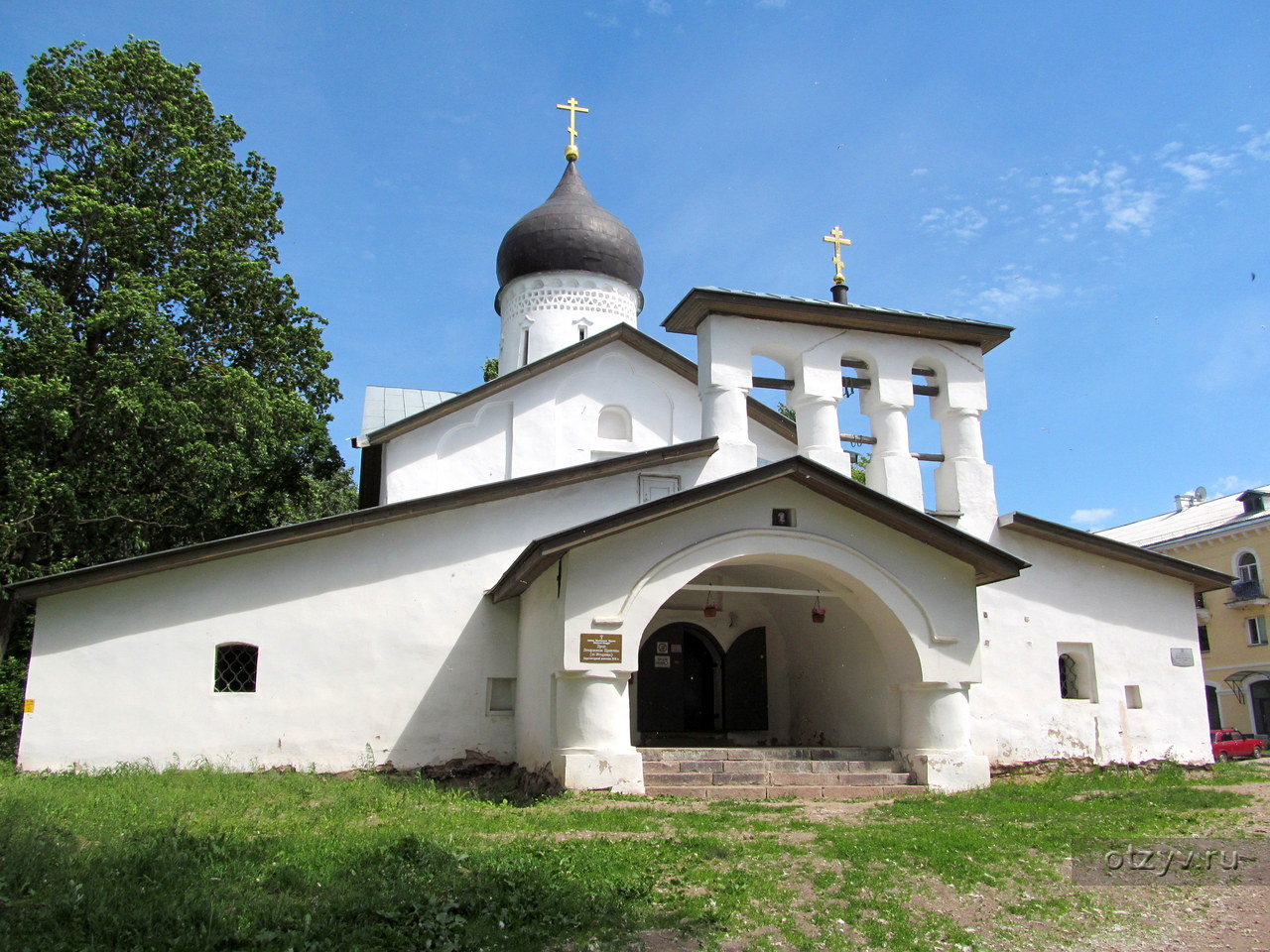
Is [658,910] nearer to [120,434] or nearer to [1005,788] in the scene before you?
[1005,788]

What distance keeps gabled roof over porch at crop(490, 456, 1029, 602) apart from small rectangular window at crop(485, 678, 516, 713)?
5.53 feet

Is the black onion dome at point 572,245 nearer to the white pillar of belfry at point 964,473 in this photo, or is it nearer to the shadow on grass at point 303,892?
the white pillar of belfry at point 964,473

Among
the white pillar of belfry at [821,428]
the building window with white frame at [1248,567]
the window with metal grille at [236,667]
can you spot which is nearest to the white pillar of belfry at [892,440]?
the white pillar of belfry at [821,428]

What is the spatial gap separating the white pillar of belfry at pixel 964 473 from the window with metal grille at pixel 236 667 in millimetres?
7837

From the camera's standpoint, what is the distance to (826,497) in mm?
10312

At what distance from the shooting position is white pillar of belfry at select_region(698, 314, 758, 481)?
37.0ft

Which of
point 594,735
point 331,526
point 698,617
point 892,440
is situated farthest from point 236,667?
point 892,440

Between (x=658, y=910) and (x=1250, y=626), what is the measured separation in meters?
27.4

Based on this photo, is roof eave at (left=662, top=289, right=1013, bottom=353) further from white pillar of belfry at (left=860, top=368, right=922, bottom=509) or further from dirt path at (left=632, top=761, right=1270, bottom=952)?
dirt path at (left=632, top=761, right=1270, bottom=952)

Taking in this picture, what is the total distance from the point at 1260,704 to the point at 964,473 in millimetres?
20100

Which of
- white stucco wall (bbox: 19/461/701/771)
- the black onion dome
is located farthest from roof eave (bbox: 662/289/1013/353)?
the black onion dome

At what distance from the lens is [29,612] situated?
15062mm

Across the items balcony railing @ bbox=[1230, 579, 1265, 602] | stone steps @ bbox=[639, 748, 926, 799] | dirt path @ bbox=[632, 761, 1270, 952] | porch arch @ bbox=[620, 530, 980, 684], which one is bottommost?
dirt path @ bbox=[632, 761, 1270, 952]

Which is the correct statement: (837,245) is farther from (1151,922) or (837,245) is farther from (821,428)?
(1151,922)
